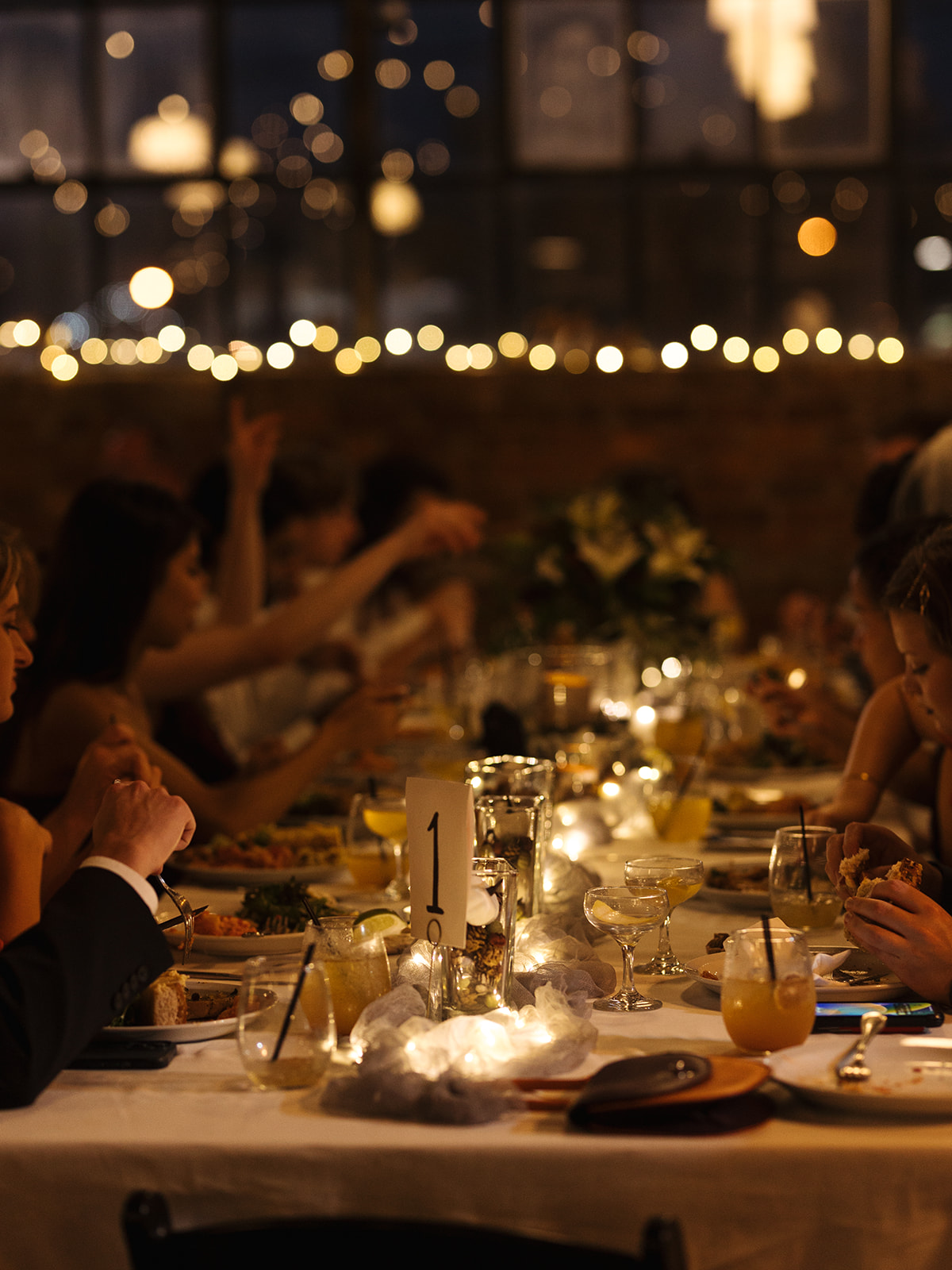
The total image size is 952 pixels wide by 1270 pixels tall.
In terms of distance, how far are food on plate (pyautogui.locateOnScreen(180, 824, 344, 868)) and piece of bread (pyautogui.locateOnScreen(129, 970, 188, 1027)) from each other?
0.70 m

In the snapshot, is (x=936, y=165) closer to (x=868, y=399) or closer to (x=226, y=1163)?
(x=868, y=399)

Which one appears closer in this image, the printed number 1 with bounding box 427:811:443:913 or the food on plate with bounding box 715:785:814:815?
the printed number 1 with bounding box 427:811:443:913

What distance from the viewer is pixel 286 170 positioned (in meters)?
7.00

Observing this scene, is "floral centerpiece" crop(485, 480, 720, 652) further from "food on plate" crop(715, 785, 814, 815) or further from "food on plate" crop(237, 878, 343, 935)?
"food on plate" crop(237, 878, 343, 935)

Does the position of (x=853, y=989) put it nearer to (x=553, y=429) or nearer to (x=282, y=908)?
(x=282, y=908)

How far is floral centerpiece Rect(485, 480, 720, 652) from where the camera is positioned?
3.78 meters

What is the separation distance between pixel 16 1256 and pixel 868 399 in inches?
244

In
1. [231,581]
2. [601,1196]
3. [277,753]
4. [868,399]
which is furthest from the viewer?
[868,399]

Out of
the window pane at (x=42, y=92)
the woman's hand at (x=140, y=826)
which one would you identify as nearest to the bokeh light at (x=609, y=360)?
the window pane at (x=42, y=92)

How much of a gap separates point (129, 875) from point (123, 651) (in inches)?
44.7

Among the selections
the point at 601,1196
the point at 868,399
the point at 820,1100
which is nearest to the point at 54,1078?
the point at 601,1196

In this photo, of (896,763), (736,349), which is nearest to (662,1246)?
(896,763)

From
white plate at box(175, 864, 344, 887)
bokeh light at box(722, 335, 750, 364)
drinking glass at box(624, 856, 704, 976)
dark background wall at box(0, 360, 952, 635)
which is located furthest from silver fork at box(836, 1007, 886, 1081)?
bokeh light at box(722, 335, 750, 364)

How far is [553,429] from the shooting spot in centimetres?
680
